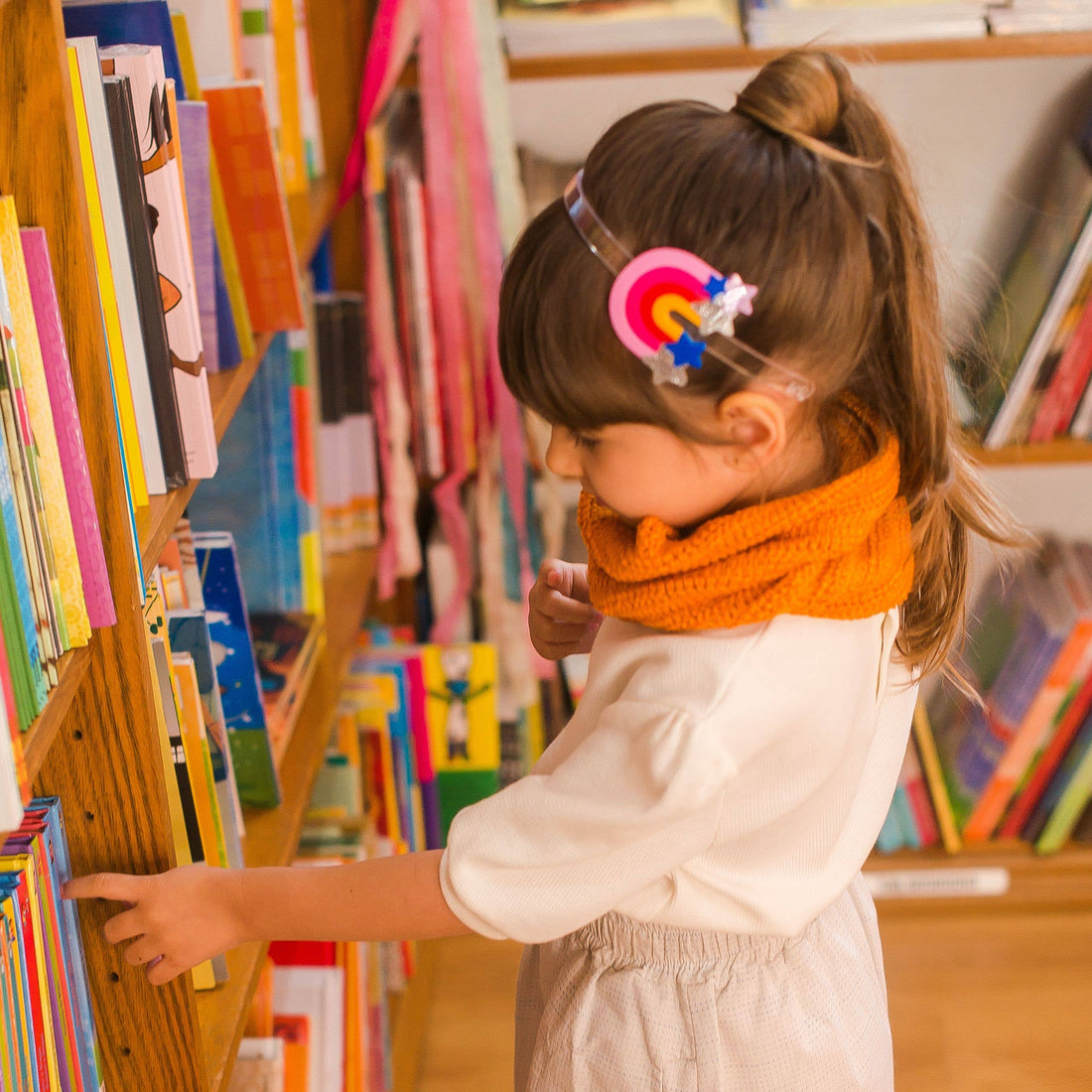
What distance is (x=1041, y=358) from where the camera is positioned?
156 cm

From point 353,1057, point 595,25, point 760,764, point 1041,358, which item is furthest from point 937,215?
point 353,1057

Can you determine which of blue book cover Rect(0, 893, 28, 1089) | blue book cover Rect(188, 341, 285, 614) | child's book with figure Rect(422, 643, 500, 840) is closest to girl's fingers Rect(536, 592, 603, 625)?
blue book cover Rect(188, 341, 285, 614)

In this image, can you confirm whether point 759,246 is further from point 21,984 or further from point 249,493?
point 249,493

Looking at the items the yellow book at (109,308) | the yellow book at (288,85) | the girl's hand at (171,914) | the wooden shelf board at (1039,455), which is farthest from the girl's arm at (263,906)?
the wooden shelf board at (1039,455)

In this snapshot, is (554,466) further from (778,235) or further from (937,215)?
(937,215)

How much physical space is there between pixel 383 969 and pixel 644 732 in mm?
1002

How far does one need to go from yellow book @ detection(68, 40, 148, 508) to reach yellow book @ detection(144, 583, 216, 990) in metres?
0.07

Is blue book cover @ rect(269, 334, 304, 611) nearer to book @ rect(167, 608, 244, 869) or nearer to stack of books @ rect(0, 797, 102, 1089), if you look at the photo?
book @ rect(167, 608, 244, 869)

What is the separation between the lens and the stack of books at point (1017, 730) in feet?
5.66

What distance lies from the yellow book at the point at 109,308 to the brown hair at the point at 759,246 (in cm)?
23

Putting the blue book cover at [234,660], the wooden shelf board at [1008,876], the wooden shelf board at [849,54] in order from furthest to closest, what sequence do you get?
the wooden shelf board at [1008,876] → the wooden shelf board at [849,54] → the blue book cover at [234,660]

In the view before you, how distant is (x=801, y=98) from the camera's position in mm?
709

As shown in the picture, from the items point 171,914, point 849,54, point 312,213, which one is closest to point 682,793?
point 171,914

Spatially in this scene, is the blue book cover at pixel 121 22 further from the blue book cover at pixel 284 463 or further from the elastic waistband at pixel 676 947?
the elastic waistband at pixel 676 947
